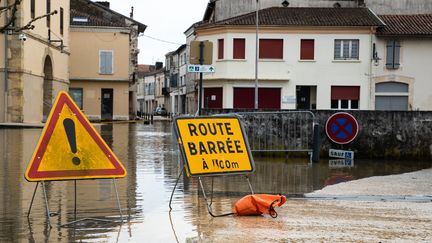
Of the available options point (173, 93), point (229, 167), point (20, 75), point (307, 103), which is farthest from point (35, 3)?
point (173, 93)

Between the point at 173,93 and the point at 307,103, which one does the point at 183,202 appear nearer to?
the point at 307,103

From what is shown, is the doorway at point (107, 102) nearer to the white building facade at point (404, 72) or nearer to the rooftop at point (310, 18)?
the rooftop at point (310, 18)

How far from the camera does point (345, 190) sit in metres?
10.0

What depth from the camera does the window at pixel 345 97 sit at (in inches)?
1629

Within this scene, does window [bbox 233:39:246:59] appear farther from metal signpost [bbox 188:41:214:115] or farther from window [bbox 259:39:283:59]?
metal signpost [bbox 188:41:214:115]

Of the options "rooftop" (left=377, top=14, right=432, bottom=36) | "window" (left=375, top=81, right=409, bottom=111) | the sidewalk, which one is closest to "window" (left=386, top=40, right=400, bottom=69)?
"rooftop" (left=377, top=14, right=432, bottom=36)

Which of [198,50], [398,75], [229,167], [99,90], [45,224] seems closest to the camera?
[45,224]

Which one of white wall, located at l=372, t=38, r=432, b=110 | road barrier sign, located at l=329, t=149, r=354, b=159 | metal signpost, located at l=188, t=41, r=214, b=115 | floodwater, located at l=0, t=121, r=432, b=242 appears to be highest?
white wall, located at l=372, t=38, r=432, b=110

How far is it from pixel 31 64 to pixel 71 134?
28.9m

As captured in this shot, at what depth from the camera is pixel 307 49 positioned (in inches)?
1642

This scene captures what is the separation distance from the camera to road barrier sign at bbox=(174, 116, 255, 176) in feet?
26.1

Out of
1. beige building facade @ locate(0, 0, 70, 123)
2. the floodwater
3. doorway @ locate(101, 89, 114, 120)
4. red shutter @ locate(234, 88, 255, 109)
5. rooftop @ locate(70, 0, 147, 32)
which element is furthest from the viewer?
rooftop @ locate(70, 0, 147, 32)

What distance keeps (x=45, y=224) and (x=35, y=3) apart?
29.8 meters

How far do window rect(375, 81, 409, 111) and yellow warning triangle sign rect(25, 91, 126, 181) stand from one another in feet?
118
